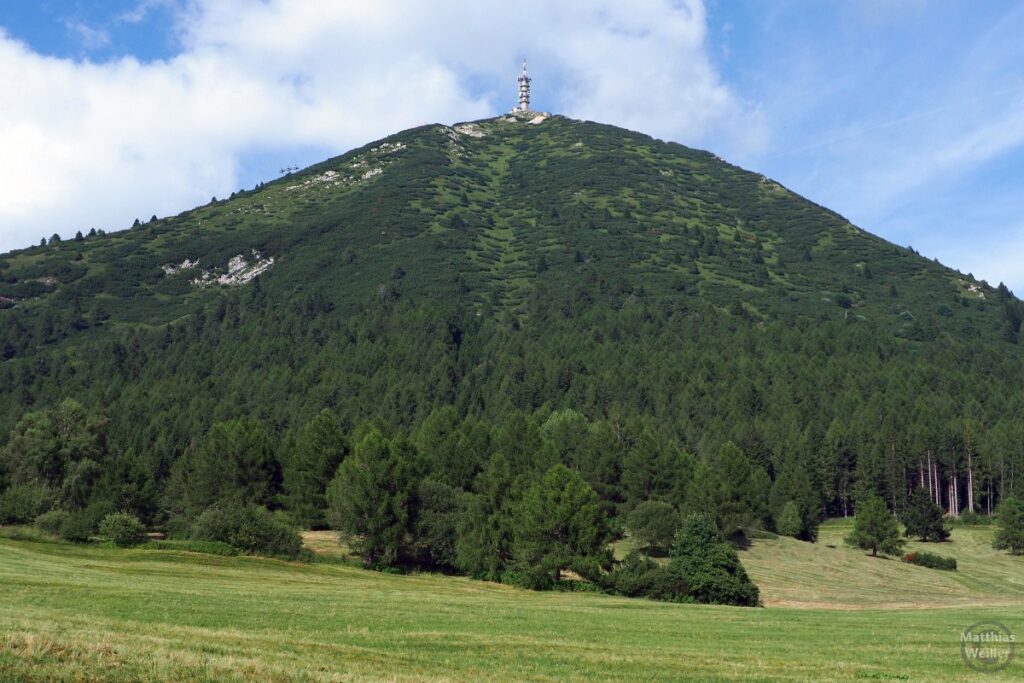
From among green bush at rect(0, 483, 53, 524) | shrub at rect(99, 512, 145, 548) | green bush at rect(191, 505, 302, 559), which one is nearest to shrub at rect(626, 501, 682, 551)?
green bush at rect(191, 505, 302, 559)

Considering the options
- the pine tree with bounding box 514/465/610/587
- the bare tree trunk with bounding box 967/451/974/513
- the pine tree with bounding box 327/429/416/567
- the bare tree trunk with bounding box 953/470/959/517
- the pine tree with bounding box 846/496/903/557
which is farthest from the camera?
the bare tree trunk with bounding box 953/470/959/517

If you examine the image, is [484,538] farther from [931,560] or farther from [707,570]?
[931,560]

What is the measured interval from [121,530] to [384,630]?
46.9 meters

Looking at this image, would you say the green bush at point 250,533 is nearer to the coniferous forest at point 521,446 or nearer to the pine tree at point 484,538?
the coniferous forest at point 521,446

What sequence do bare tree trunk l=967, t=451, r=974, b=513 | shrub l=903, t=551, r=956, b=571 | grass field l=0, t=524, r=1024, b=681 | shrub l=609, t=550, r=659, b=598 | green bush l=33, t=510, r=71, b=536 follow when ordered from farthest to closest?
bare tree trunk l=967, t=451, r=974, b=513, shrub l=903, t=551, r=956, b=571, green bush l=33, t=510, r=71, b=536, shrub l=609, t=550, r=659, b=598, grass field l=0, t=524, r=1024, b=681

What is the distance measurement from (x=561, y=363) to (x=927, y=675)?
16347cm

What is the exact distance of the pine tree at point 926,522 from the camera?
114 metres

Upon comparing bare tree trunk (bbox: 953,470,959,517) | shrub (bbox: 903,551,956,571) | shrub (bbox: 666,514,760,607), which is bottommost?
shrub (bbox: 903,551,956,571)

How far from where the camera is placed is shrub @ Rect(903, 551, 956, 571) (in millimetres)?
93688

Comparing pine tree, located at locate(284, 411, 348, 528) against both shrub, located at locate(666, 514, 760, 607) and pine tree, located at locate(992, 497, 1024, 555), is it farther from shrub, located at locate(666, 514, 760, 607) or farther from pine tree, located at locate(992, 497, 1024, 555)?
pine tree, located at locate(992, 497, 1024, 555)

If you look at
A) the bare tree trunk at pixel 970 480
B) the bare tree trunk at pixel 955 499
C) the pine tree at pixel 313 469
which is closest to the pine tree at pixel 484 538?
the pine tree at pixel 313 469

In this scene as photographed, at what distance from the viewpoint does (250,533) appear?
70.9 metres

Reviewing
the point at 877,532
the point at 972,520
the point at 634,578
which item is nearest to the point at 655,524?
the point at 634,578

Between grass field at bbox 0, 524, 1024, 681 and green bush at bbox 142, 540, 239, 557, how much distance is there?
385 cm
